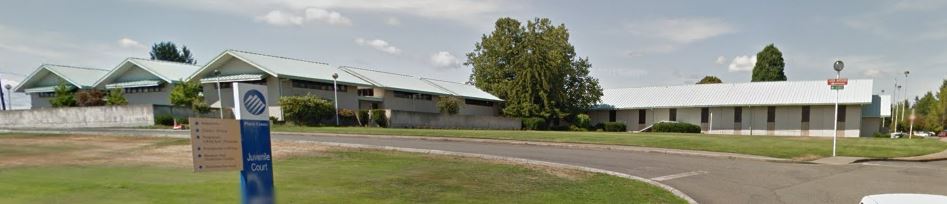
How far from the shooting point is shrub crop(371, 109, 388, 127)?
36.3 m

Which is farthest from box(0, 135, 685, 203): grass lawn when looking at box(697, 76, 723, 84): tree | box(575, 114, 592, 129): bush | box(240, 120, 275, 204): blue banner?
box(697, 76, 723, 84): tree

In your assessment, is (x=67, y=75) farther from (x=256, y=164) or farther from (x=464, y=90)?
(x=256, y=164)

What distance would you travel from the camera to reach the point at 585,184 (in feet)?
34.6

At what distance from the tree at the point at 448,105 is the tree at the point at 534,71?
26.0ft

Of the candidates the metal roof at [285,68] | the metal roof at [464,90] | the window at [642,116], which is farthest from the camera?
the window at [642,116]

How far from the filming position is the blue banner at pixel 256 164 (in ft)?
13.8

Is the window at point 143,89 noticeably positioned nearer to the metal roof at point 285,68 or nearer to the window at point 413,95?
the metal roof at point 285,68

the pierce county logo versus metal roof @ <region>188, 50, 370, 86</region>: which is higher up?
metal roof @ <region>188, 50, 370, 86</region>

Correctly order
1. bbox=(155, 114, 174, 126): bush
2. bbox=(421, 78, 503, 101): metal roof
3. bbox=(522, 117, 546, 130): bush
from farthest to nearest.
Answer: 1. bbox=(421, 78, 503, 101): metal roof
2. bbox=(522, 117, 546, 130): bush
3. bbox=(155, 114, 174, 126): bush

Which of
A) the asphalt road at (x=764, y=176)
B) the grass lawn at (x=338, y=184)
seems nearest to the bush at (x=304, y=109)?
the asphalt road at (x=764, y=176)

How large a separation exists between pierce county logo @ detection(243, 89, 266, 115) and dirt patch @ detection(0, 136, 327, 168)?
8.54 m

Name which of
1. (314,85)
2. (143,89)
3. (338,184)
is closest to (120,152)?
(338,184)

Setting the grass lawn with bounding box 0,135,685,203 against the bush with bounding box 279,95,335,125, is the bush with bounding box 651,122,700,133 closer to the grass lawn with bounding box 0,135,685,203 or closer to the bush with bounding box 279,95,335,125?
the bush with bounding box 279,95,335,125

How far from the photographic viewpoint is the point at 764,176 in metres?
13.0
